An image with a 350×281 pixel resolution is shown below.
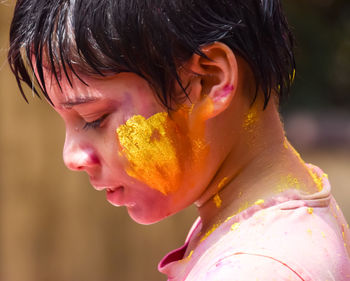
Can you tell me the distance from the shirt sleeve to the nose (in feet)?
0.76

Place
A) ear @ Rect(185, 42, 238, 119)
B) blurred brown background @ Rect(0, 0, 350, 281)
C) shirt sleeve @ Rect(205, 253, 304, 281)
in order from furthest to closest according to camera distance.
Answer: blurred brown background @ Rect(0, 0, 350, 281)
ear @ Rect(185, 42, 238, 119)
shirt sleeve @ Rect(205, 253, 304, 281)

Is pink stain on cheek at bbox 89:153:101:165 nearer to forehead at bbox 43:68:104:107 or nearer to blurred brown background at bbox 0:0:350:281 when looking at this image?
forehead at bbox 43:68:104:107

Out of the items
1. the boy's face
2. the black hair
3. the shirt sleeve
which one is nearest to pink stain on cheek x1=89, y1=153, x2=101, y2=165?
the boy's face

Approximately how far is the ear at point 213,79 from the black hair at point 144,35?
0.5 inches

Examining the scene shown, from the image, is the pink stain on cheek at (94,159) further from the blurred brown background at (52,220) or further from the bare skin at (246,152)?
the blurred brown background at (52,220)

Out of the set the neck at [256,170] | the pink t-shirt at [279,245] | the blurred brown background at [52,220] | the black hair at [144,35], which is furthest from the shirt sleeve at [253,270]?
the blurred brown background at [52,220]

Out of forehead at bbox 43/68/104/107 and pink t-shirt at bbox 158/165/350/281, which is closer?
pink t-shirt at bbox 158/165/350/281

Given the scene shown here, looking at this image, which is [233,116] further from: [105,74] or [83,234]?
[83,234]

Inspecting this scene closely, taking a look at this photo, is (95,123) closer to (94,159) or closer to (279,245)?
(94,159)

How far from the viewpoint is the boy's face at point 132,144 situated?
827 mm

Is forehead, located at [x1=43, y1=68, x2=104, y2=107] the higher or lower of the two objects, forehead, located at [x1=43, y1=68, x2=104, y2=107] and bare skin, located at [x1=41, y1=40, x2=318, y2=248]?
the higher

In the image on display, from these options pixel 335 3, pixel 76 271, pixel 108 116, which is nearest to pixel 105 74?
pixel 108 116

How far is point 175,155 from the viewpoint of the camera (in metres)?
0.85

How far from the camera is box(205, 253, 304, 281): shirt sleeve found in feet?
2.30
